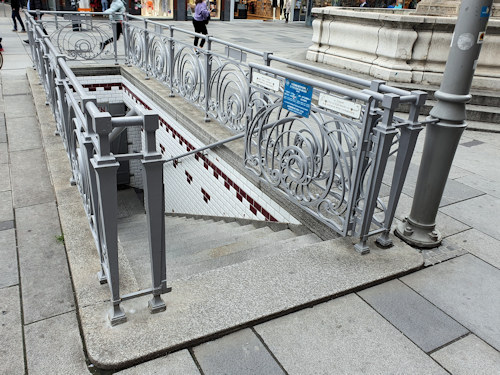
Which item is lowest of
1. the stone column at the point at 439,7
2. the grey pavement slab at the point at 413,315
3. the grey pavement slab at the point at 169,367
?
the grey pavement slab at the point at 413,315

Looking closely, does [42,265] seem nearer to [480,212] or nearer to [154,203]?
[154,203]

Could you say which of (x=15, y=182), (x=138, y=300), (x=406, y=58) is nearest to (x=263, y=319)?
(x=138, y=300)

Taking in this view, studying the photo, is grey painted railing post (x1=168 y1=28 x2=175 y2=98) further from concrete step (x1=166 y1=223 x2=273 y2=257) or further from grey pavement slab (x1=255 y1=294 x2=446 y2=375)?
grey pavement slab (x1=255 y1=294 x2=446 y2=375)

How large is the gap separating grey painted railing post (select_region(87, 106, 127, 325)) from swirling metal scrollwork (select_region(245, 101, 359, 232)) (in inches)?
64.4

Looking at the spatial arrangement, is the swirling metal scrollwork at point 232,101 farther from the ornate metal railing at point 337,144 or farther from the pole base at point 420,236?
the pole base at point 420,236

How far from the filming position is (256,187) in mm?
4594

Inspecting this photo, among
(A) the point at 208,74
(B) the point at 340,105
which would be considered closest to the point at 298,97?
(B) the point at 340,105

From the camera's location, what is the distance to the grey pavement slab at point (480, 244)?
133 inches

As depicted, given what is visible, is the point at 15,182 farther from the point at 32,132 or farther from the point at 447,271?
the point at 447,271

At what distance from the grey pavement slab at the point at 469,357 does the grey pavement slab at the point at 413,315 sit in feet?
0.17

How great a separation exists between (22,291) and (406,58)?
7.62 m

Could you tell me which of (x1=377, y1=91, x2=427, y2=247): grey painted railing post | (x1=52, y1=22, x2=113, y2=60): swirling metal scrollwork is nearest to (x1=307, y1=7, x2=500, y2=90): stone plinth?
(x1=377, y1=91, x2=427, y2=247): grey painted railing post

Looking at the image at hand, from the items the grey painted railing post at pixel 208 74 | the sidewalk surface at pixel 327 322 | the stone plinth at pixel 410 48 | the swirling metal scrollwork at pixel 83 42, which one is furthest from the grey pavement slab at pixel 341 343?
the swirling metal scrollwork at pixel 83 42

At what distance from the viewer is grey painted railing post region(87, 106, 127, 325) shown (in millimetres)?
1953
